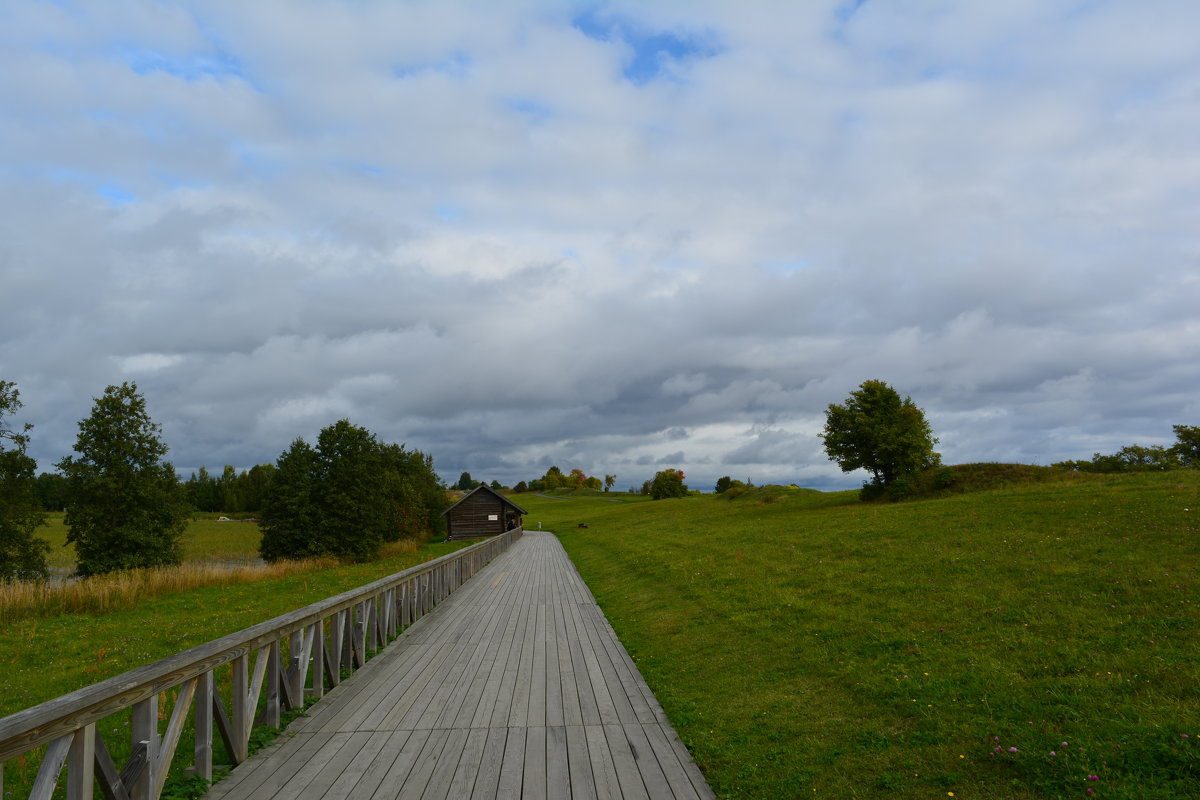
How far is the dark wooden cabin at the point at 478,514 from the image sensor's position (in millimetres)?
58469

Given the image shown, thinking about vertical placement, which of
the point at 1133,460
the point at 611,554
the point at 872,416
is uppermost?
the point at 872,416

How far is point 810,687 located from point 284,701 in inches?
216

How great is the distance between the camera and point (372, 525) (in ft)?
132

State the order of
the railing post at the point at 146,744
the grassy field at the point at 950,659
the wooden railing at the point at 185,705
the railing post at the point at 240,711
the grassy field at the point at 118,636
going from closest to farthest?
the wooden railing at the point at 185,705 < the railing post at the point at 146,744 < the grassy field at the point at 950,659 < the railing post at the point at 240,711 < the grassy field at the point at 118,636

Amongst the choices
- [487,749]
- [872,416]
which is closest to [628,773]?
[487,749]

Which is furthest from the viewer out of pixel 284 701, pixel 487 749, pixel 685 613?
pixel 685 613

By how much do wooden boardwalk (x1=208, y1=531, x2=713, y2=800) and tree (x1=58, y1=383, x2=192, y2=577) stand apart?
31.7 m

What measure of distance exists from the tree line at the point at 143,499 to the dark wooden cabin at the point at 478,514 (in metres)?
15.0

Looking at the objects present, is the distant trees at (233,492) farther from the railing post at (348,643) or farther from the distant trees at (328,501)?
the railing post at (348,643)

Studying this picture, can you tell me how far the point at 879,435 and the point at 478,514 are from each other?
118ft

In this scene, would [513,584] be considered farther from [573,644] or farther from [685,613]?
[573,644]

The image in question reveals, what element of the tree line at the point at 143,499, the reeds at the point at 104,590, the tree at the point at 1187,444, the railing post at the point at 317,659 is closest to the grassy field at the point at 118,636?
the reeds at the point at 104,590

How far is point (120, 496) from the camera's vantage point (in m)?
34.0

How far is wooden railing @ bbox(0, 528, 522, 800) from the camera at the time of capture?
130 inches
